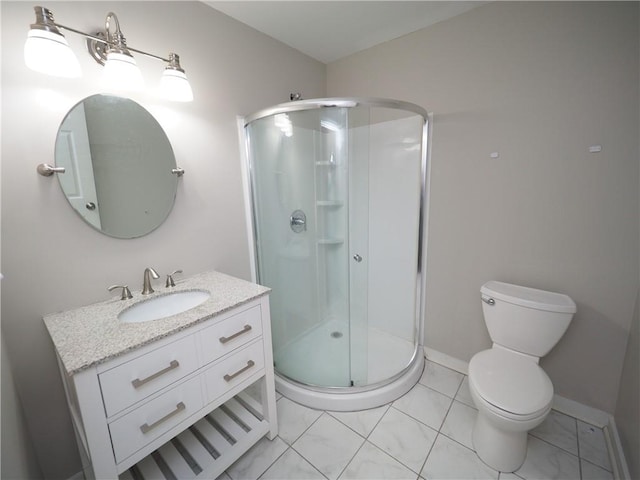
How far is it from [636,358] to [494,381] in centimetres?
64

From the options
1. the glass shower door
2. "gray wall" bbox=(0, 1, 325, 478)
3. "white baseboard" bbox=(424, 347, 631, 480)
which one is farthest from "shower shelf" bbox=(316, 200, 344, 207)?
"white baseboard" bbox=(424, 347, 631, 480)

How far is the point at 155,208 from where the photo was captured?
1446mm

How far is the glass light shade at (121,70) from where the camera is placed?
3.69ft

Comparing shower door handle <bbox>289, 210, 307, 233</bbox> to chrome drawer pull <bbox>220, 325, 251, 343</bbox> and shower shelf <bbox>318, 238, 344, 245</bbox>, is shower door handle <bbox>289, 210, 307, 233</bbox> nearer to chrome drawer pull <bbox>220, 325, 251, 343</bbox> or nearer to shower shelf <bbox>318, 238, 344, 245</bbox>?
shower shelf <bbox>318, 238, 344, 245</bbox>

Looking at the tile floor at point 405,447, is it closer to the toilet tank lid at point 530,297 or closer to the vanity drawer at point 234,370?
the vanity drawer at point 234,370

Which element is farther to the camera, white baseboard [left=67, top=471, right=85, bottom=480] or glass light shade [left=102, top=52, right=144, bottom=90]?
white baseboard [left=67, top=471, right=85, bottom=480]

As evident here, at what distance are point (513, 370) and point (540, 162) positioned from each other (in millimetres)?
1134

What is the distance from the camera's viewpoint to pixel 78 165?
3.91ft

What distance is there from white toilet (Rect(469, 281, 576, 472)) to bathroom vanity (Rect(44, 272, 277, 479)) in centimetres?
108

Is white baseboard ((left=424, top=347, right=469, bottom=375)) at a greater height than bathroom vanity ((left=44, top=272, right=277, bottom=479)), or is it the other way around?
bathroom vanity ((left=44, top=272, right=277, bottom=479))

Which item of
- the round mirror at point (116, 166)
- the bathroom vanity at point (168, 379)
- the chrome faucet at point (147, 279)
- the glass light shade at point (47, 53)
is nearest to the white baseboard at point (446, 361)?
the bathroom vanity at point (168, 379)

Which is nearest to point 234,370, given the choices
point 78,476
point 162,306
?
point 162,306

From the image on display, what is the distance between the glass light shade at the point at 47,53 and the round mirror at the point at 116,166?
0.66 ft

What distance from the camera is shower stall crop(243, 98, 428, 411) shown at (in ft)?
5.58
